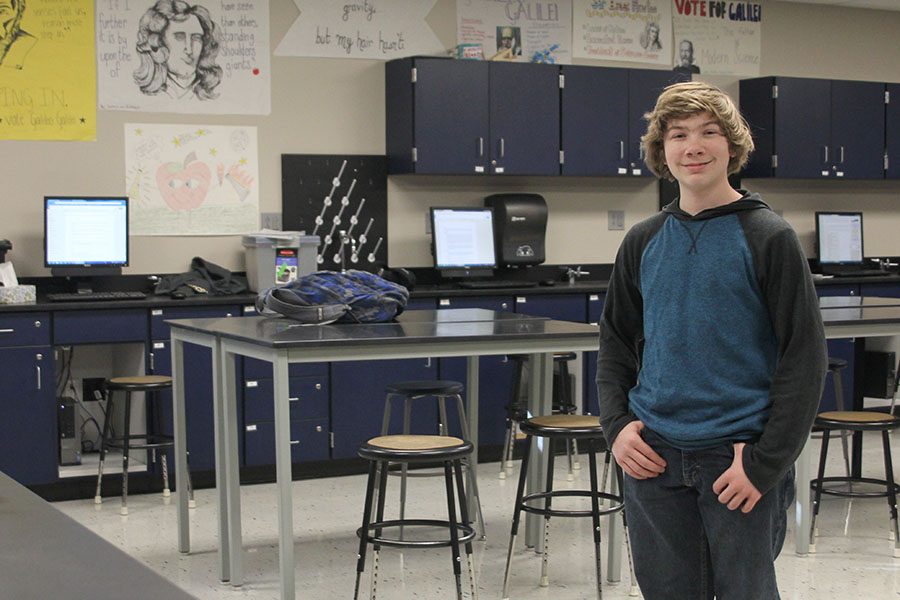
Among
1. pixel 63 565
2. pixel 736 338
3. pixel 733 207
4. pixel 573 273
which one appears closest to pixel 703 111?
pixel 733 207

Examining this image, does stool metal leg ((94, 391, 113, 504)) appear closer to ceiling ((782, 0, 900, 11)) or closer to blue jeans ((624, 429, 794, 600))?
blue jeans ((624, 429, 794, 600))

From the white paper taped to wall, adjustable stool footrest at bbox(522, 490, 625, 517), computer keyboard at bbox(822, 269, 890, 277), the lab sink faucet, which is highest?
the white paper taped to wall

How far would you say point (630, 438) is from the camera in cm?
218

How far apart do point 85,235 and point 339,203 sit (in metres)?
1.38

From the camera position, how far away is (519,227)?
677cm

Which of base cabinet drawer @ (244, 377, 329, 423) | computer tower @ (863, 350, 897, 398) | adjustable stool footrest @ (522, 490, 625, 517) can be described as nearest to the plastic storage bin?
base cabinet drawer @ (244, 377, 329, 423)

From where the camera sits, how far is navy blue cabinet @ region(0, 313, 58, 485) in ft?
17.4

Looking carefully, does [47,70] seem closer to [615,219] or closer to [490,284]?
[490,284]

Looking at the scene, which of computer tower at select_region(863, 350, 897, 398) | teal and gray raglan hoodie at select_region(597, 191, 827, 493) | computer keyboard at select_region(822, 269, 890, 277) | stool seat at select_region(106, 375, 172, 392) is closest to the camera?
teal and gray raglan hoodie at select_region(597, 191, 827, 493)

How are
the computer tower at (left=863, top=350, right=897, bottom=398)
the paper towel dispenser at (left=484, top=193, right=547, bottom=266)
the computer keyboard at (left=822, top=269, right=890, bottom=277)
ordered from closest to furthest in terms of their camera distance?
the computer tower at (left=863, top=350, right=897, bottom=398)
the paper towel dispenser at (left=484, top=193, right=547, bottom=266)
the computer keyboard at (left=822, top=269, right=890, bottom=277)

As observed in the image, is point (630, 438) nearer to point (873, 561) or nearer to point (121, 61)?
point (873, 561)

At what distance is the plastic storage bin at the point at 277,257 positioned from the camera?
600 centimetres

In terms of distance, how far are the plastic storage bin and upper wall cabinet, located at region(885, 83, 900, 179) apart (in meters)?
3.84

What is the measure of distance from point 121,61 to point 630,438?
449 centimetres
